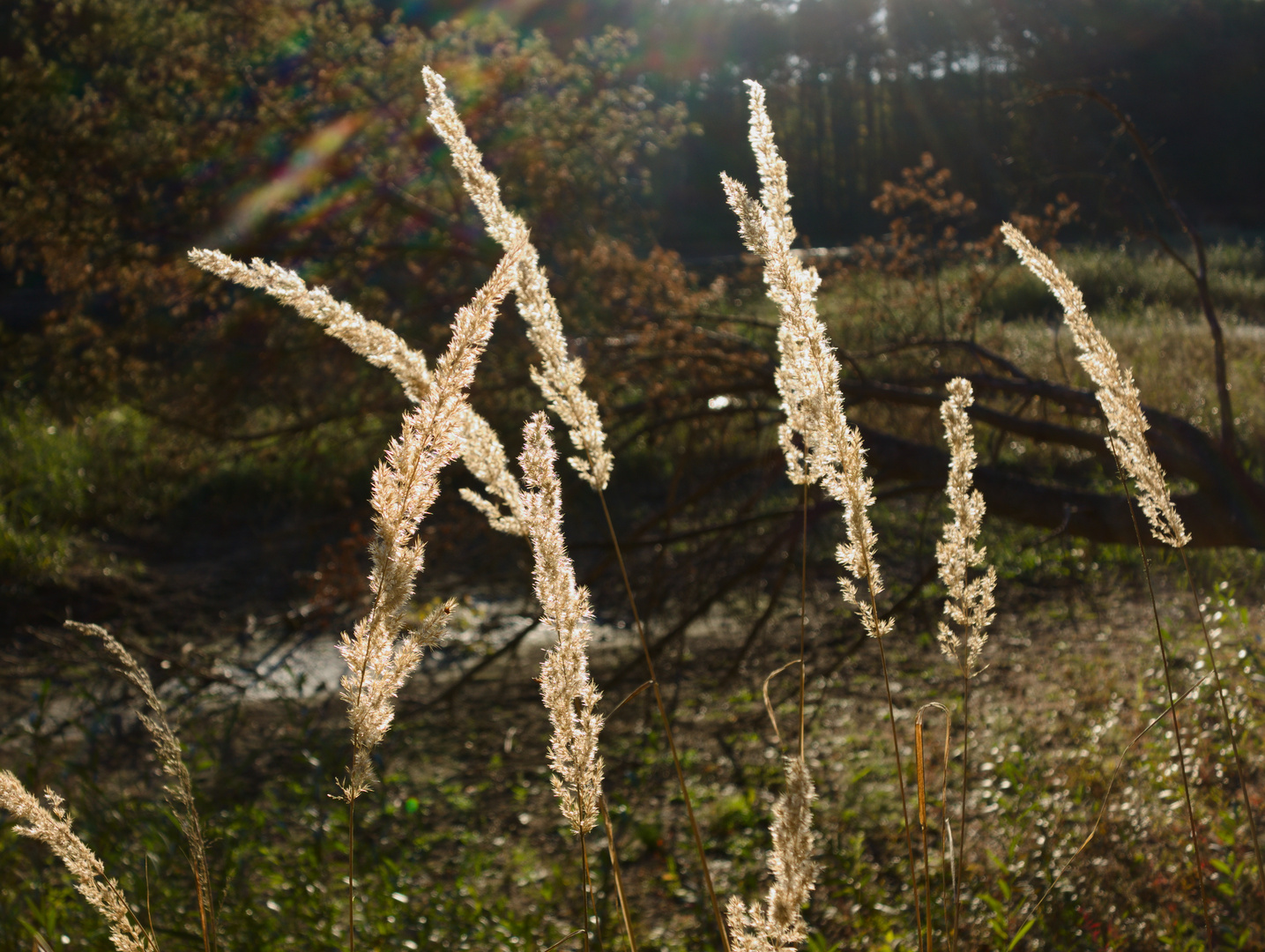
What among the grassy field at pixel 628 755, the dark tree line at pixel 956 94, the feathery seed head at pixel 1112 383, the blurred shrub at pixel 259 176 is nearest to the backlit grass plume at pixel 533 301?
the feathery seed head at pixel 1112 383

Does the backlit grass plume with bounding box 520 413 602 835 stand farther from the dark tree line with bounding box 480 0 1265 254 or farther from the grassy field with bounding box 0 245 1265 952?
the dark tree line with bounding box 480 0 1265 254

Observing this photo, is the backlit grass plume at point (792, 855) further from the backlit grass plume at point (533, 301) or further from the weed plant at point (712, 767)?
the backlit grass plume at point (533, 301)

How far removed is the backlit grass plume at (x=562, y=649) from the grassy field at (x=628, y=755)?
685 millimetres

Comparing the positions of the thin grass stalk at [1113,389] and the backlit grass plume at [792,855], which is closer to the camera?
the backlit grass plume at [792,855]

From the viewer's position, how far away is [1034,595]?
5375mm

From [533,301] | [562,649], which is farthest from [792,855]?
[533,301]

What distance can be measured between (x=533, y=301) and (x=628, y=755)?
3.24 m

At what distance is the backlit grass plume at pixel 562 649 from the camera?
969 millimetres

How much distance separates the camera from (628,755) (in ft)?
13.3

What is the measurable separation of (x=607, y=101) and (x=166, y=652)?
189 inches

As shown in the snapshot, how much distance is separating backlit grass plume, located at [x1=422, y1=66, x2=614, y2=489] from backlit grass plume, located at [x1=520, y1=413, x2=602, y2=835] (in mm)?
93

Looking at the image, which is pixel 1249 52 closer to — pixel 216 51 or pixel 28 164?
pixel 216 51

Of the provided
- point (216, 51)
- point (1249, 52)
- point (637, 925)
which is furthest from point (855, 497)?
point (1249, 52)

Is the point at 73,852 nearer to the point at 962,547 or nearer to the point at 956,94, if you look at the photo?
the point at 962,547
